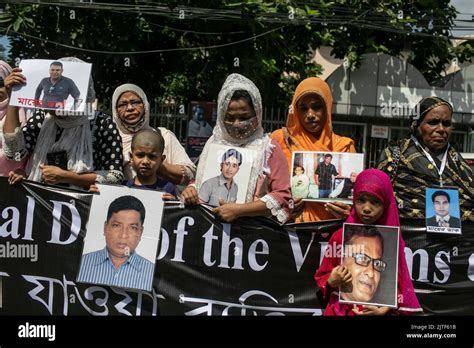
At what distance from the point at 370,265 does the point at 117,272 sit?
1535 millimetres

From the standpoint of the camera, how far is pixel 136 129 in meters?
4.64

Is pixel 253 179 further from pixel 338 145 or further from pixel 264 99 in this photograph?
pixel 264 99

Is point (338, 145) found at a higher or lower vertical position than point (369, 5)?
lower

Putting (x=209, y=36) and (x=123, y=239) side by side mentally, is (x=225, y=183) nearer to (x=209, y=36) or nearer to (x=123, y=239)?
(x=123, y=239)

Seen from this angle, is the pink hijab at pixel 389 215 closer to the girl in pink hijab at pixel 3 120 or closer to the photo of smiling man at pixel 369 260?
the photo of smiling man at pixel 369 260

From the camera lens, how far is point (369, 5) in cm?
1127

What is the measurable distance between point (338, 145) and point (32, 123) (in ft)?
6.65

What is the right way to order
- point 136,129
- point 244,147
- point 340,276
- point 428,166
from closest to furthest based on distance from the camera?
point 340,276
point 244,147
point 428,166
point 136,129

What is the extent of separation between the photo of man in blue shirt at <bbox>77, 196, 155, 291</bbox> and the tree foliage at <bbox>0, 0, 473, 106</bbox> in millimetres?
6109

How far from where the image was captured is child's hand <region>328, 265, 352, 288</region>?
3.78m

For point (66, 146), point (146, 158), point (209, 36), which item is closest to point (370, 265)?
point (146, 158)

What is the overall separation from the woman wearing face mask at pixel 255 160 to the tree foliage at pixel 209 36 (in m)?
5.96

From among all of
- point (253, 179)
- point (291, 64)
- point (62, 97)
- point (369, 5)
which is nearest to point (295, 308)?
point (253, 179)

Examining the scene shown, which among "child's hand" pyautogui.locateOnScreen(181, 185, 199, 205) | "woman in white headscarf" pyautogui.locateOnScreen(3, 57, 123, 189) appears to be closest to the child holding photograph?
"child's hand" pyautogui.locateOnScreen(181, 185, 199, 205)
